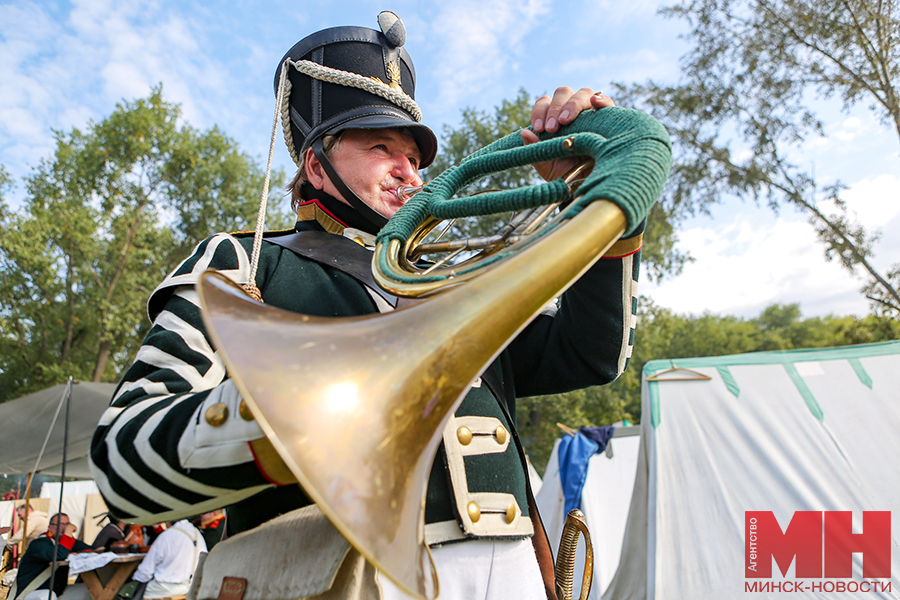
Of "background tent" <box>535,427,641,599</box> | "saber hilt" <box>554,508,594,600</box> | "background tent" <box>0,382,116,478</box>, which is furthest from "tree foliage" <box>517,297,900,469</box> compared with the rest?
"saber hilt" <box>554,508,594,600</box>

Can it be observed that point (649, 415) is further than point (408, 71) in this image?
Yes

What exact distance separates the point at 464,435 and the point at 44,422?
31.4 feet

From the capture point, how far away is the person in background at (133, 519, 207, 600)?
6055mm

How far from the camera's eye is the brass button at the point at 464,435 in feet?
4.16

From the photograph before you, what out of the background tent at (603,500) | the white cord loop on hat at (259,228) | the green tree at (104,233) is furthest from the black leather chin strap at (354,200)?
the green tree at (104,233)

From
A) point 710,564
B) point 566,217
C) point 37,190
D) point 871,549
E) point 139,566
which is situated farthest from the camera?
point 37,190

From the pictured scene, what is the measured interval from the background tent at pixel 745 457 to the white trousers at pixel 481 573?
198 inches

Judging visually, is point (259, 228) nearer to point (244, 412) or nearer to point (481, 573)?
point (244, 412)

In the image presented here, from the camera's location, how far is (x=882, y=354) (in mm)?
5867

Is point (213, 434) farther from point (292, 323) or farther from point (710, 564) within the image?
point (710, 564)

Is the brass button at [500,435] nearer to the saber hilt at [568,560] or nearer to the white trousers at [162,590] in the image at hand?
the saber hilt at [568,560]

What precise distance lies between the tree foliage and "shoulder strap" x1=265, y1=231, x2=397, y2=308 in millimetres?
9610

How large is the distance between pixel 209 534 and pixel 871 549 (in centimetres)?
727

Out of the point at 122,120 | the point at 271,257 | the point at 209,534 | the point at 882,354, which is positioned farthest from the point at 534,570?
the point at 122,120
